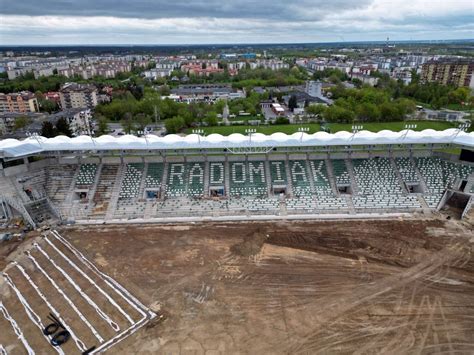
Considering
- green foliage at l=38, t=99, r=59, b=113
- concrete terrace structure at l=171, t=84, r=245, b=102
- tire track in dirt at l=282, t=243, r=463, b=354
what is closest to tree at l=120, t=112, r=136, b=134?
concrete terrace structure at l=171, t=84, r=245, b=102

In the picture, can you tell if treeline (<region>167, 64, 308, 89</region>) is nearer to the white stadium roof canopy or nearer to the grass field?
the grass field

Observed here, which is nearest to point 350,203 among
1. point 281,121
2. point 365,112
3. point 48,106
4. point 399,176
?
point 399,176

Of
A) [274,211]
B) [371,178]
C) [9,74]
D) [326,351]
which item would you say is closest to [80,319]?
[326,351]

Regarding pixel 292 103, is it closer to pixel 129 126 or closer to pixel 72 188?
pixel 129 126

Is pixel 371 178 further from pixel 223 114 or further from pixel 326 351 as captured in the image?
pixel 223 114

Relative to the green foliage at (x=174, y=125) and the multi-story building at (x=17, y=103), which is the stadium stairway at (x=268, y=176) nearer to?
the green foliage at (x=174, y=125)
